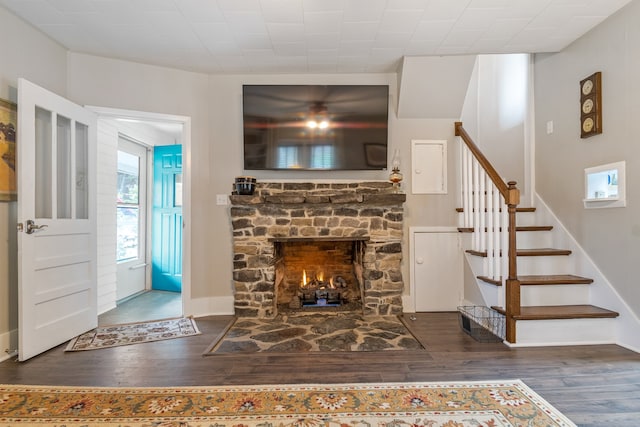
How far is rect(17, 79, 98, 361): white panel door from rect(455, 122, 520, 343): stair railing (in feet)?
11.7

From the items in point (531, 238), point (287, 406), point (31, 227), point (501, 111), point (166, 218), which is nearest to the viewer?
point (287, 406)

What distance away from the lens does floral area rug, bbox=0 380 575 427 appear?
1471mm

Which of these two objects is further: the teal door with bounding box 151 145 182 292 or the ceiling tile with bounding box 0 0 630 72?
the teal door with bounding box 151 145 182 292

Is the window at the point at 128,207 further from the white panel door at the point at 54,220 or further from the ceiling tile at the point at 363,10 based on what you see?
the ceiling tile at the point at 363,10

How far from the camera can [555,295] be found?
248cm

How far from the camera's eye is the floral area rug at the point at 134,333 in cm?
240

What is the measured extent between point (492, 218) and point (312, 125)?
198 centimetres

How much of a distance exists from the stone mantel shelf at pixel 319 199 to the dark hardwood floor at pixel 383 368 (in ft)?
4.39

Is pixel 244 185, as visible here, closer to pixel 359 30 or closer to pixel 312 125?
pixel 312 125

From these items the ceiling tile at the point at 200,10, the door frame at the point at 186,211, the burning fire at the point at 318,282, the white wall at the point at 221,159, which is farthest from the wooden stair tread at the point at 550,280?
the ceiling tile at the point at 200,10

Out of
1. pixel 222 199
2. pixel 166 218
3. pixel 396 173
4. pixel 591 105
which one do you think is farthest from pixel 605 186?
pixel 166 218

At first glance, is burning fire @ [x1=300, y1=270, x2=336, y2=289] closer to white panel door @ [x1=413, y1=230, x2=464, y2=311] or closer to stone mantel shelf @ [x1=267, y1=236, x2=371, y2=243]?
stone mantel shelf @ [x1=267, y1=236, x2=371, y2=243]

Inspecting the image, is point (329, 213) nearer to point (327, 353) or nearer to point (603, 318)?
point (327, 353)

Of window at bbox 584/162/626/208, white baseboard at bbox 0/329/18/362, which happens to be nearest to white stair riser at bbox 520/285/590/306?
window at bbox 584/162/626/208
